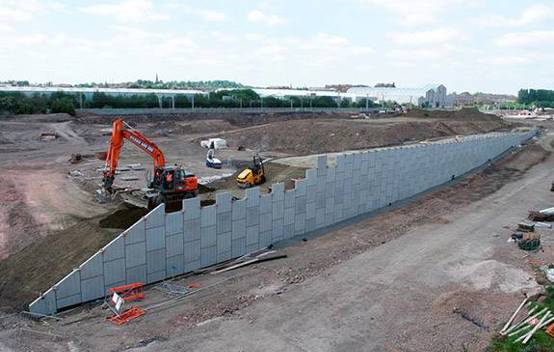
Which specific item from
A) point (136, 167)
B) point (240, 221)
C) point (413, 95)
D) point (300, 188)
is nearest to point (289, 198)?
point (300, 188)

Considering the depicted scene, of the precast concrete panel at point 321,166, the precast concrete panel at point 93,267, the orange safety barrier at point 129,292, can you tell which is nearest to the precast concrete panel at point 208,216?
the orange safety barrier at point 129,292

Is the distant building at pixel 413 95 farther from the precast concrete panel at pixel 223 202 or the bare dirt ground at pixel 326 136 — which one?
the precast concrete panel at pixel 223 202

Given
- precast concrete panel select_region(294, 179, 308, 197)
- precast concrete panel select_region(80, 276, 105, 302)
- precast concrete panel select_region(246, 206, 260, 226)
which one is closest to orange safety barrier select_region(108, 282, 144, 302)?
precast concrete panel select_region(80, 276, 105, 302)

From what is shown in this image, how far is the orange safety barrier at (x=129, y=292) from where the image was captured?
14.1m

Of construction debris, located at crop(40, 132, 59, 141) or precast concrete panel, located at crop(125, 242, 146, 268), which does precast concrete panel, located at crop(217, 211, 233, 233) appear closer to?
precast concrete panel, located at crop(125, 242, 146, 268)

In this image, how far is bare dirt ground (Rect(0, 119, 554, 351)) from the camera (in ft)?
38.9

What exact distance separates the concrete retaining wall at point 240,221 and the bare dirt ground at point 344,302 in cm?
68

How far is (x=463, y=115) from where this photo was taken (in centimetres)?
7969

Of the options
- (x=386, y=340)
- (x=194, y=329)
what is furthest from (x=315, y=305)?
(x=194, y=329)

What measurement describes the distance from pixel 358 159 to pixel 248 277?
1003cm

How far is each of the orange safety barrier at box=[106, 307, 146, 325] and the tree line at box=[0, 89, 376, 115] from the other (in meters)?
50.2

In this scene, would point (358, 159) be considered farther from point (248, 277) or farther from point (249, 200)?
point (248, 277)

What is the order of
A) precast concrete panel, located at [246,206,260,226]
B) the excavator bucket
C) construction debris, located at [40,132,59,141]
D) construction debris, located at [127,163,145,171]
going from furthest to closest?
construction debris, located at [40,132,59,141] → construction debris, located at [127,163,145,171] → the excavator bucket → precast concrete panel, located at [246,206,260,226]

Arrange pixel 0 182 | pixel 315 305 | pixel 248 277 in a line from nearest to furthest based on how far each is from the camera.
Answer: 1. pixel 315 305
2. pixel 248 277
3. pixel 0 182
